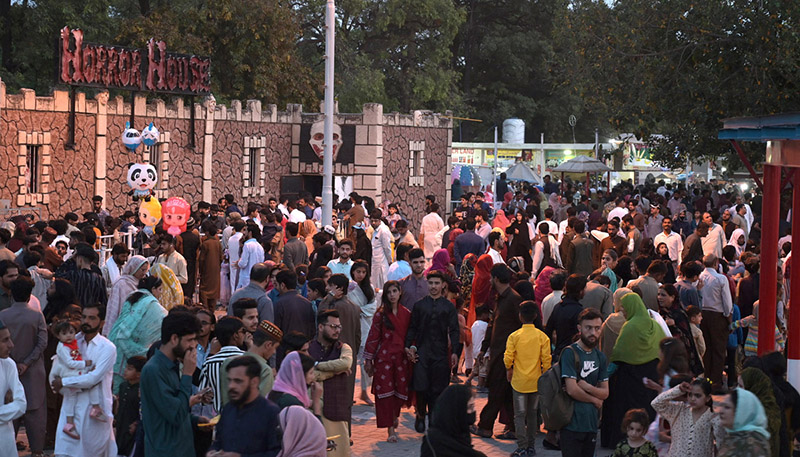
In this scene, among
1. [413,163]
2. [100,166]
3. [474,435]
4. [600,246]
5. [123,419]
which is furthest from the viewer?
[413,163]

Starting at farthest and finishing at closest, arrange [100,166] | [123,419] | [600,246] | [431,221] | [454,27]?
[454,27] < [100,166] < [431,221] < [600,246] < [123,419]

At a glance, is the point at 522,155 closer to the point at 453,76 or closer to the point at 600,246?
the point at 453,76

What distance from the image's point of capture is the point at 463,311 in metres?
14.1

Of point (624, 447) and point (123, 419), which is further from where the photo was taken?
point (123, 419)

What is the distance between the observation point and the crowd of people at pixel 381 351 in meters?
6.95

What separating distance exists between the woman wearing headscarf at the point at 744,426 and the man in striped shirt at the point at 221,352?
3.15 meters

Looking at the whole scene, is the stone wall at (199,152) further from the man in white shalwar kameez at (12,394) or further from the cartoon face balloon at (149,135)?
the man in white shalwar kameez at (12,394)

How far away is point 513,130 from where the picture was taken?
5388 centimetres

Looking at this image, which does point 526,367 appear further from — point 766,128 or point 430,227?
point 430,227

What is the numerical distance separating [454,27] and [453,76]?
3279 millimetres

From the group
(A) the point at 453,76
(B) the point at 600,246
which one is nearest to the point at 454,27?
(A) the point at 453,76

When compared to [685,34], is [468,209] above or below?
below

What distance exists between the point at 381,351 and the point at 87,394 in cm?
303

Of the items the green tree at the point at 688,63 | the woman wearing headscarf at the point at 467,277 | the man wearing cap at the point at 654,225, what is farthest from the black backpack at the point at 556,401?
the man wearing cap at the point at 654,225
